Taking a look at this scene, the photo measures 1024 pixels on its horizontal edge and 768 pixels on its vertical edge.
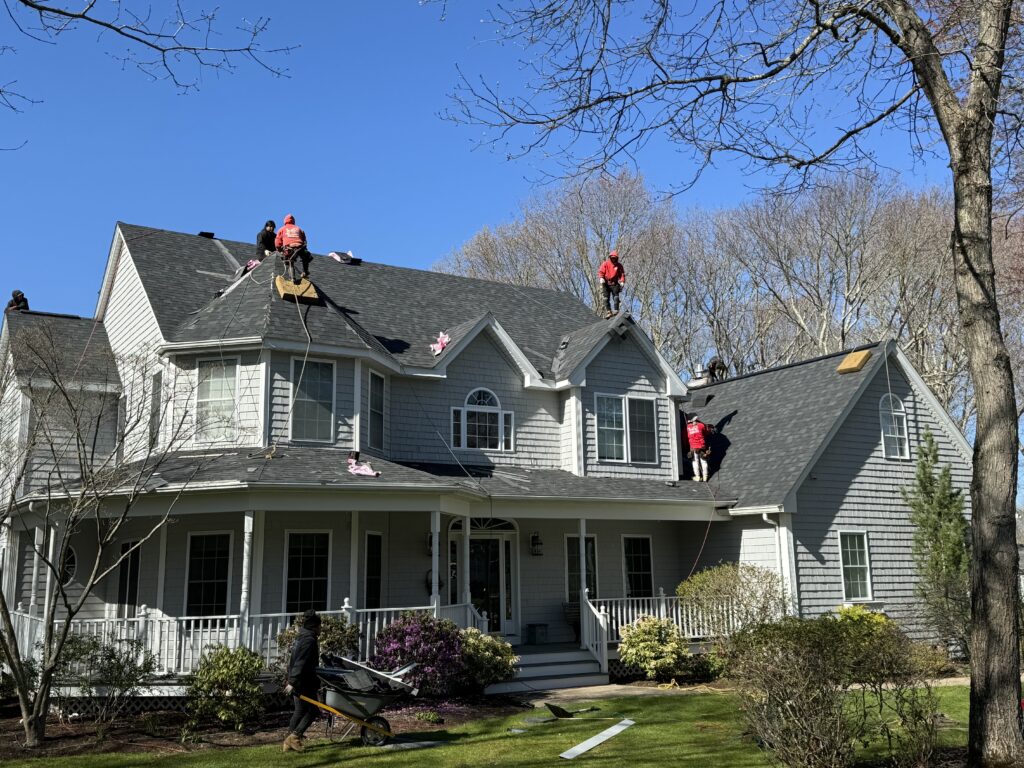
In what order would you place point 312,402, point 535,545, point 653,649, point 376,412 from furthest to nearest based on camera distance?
point 535,545 → point 376,412 → point 312,402 → point 653,649

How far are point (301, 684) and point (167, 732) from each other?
8.21ft

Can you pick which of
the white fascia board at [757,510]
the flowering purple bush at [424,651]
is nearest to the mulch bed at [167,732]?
the flowering purple bush at [424,651]

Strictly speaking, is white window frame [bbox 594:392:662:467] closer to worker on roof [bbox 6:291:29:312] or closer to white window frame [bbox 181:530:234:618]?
white window frame [bbox 181:530:234:618]

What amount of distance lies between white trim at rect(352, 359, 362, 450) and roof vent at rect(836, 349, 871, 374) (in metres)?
10.9

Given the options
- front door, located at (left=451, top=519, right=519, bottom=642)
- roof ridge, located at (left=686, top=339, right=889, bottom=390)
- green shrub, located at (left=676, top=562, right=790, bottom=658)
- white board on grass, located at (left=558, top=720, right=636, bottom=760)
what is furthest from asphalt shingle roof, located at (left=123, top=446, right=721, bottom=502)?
white board on grass, located at (left=558, top=720, right=636, bottom=760)

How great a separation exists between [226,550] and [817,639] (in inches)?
425

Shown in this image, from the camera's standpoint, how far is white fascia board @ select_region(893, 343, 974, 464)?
20.8 metres

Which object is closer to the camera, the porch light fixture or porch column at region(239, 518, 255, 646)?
porch column at region(239, 518, 255, 646)

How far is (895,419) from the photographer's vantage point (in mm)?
20625

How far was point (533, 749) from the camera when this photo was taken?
10406mm

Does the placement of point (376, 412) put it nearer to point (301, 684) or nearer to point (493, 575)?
point (493, 575)

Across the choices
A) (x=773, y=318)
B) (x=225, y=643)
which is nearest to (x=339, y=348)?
(x=225, y=643)

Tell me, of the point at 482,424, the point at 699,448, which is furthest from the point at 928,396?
the point at 482,424

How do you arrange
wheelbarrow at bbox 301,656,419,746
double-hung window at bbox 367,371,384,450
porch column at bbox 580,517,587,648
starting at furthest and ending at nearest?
1. double-hung window at bbox 367,371,384,450
2. porch column at bbox 580,517,587,648
3. wheelbarrow at bbox 301,656,419,746
